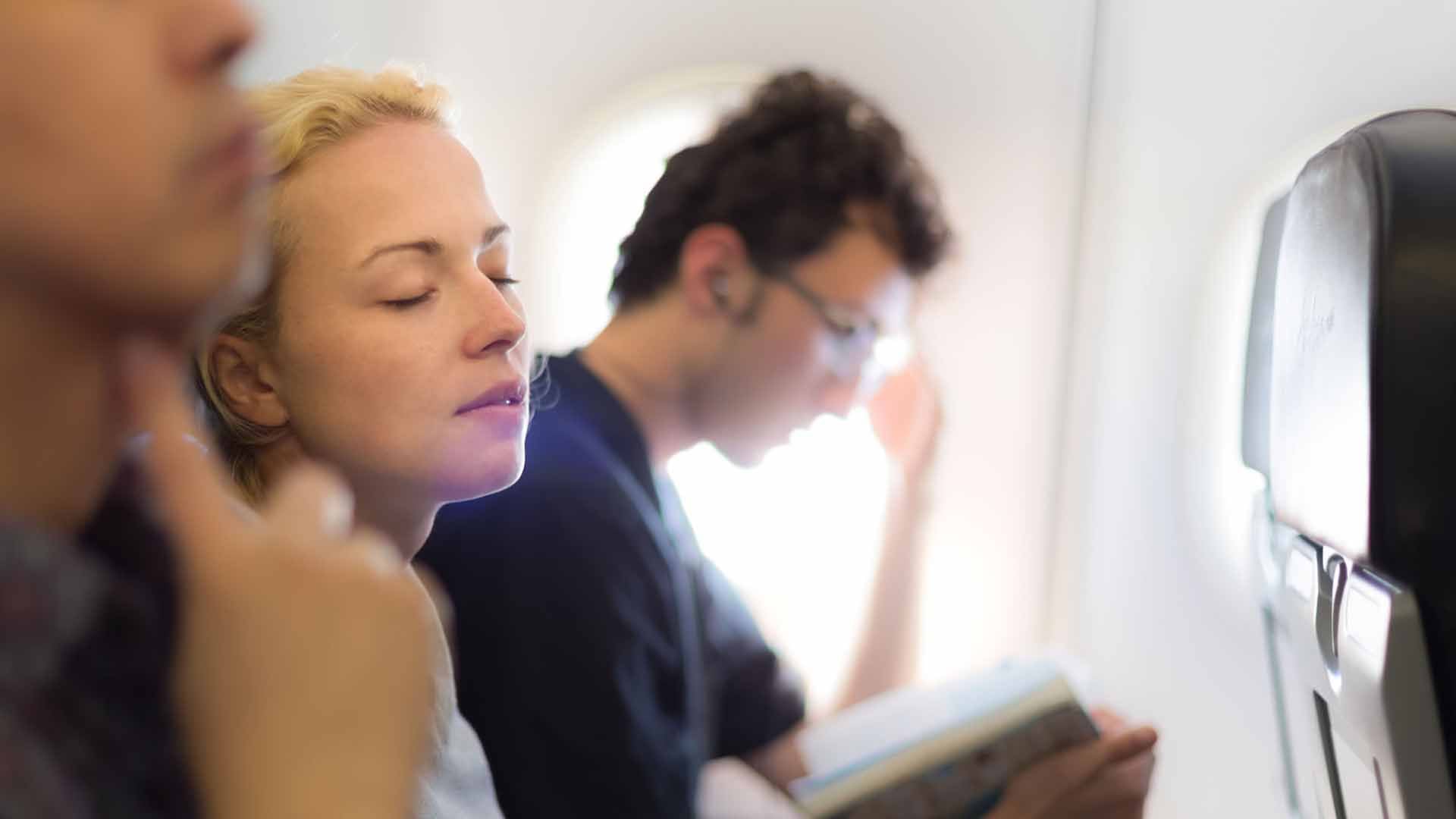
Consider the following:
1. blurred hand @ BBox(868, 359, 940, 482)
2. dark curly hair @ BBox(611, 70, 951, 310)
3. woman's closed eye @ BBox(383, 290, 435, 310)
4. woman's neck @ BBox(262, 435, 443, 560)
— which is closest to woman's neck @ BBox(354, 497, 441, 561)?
woman's neck @ BBox(262, 435, 443, 560)

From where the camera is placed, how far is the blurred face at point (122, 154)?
0.98 feet

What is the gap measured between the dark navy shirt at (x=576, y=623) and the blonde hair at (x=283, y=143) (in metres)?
0.37

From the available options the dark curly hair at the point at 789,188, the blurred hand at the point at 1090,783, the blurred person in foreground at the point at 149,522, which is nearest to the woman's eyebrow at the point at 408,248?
the blurred person in foreground at the point at 149,522

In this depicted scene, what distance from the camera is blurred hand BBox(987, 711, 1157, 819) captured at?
109 cm

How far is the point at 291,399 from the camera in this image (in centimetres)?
74

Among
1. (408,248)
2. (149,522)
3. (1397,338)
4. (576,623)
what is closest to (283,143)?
(408,248)

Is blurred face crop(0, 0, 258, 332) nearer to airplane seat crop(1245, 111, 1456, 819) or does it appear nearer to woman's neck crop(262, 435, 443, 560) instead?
woman's neck crop(262, 435, 443, 560)

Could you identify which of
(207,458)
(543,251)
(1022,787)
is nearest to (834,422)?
(543,251)

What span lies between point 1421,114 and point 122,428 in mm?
719

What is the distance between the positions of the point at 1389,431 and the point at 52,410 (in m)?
0.64

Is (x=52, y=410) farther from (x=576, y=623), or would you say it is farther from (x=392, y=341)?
(x=576, y=623)

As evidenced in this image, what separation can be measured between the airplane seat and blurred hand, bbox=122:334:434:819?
540 millimetres

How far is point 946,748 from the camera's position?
1071 mm

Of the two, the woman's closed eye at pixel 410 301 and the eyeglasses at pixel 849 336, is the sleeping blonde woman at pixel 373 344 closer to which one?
the woman's closed eye at pixel 410 301
